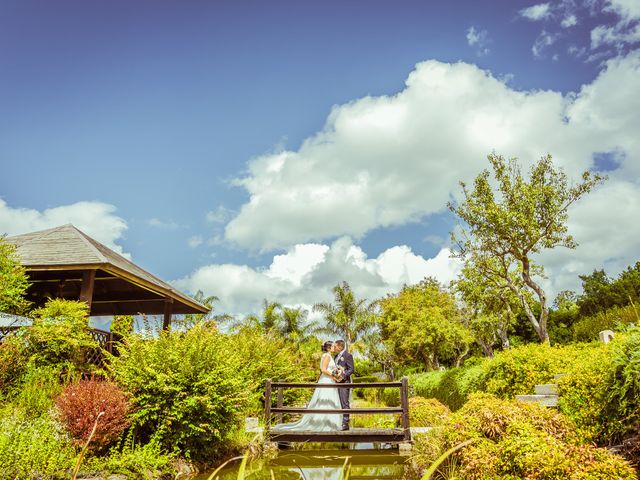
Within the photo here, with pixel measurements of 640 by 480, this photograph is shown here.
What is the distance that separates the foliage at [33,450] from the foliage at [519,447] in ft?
Result: 17.3

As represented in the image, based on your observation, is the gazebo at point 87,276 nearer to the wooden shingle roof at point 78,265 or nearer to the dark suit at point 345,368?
the wooden shingle roof at point 78,265

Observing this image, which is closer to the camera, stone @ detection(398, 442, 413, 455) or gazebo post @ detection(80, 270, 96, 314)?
stone @ detection(398, 442, 413, 455)

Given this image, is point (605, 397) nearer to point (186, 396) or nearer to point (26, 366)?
point (186, 396)

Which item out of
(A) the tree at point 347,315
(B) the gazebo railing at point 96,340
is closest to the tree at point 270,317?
(A) the tree at point 347,315

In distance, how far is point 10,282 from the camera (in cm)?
1126

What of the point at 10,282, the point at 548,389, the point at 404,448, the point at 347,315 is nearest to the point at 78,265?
the point at 10,282

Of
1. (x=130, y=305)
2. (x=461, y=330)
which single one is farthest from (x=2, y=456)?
(x=461, y=330)

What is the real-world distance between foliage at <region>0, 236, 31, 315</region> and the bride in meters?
7.13

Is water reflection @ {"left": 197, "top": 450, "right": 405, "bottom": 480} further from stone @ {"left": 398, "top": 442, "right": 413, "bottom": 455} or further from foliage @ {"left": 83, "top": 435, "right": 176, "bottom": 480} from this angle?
foliage @ {"left": 83, "top": 435, "right": 176, "bottom": 480}

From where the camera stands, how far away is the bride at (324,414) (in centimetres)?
1129

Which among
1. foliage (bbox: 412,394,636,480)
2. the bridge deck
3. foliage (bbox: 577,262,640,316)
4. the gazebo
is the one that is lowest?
the bridge deck

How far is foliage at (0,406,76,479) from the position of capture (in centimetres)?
605

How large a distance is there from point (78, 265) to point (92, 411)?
5925 mm

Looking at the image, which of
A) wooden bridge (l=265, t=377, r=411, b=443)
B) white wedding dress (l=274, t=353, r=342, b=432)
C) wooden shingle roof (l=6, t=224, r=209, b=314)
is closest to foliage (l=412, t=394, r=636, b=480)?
wooden bridge (l=265, t=377, r=411, b=443)
